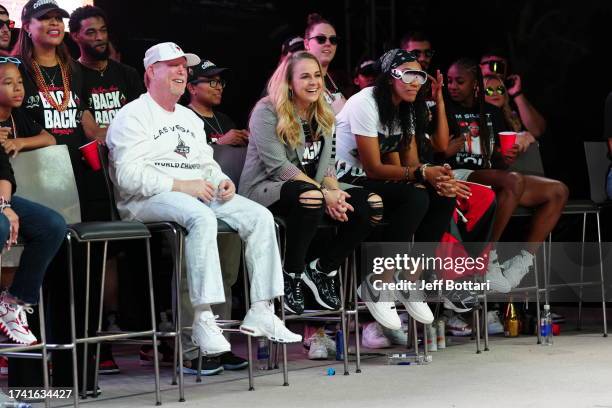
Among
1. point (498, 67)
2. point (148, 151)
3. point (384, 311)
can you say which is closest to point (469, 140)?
point (498, 67)

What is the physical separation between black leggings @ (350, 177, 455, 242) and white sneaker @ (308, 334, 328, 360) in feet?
2.24

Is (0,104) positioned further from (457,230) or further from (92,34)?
(457,230)

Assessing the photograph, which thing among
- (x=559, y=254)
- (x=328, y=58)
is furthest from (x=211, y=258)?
(x=559, y=254)

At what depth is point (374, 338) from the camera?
637cm

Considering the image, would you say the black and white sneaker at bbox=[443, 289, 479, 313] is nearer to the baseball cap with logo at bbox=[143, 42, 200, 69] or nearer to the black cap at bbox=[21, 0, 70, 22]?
the baseball cap with logo at bbox=[143, 42, 200, 69]

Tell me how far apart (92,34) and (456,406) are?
2.78 meters

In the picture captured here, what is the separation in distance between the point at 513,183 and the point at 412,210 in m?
1.05

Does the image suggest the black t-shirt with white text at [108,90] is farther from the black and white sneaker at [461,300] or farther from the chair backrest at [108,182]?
the black and white sneaker at [461,300]

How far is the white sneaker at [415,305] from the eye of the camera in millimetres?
5594

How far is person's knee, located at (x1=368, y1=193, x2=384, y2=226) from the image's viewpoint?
537cm

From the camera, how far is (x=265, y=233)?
16.3 ft

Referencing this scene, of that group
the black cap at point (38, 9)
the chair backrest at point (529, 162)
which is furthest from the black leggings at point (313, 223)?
the chair backrest at point (529, 162)

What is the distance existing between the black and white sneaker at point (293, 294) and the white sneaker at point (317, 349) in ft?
2.43

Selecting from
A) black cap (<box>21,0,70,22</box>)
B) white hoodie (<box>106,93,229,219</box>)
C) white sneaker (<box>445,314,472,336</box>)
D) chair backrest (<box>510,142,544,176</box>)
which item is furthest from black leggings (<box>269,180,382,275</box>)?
chair backrest (<box>510,142,544,176</box>)
